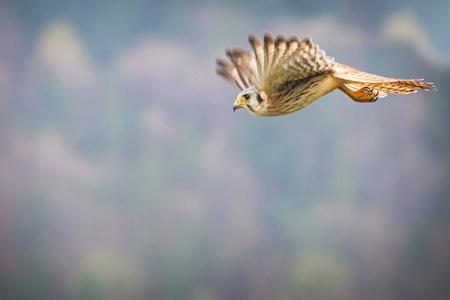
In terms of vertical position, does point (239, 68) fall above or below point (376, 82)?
above

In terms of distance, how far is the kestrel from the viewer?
940 mm

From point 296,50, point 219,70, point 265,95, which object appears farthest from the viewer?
point 219,70

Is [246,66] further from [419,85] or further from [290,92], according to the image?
[419,85]

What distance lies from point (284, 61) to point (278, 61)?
1cm

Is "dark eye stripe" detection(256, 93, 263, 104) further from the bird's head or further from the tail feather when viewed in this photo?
the tail feather

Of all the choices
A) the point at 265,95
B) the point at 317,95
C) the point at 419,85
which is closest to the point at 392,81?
the point at 419,85

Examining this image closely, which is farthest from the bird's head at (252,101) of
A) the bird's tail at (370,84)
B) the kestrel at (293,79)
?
the bird's tail at (370,84)

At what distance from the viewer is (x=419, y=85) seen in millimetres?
996

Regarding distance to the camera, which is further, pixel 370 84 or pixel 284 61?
pixel 370 84

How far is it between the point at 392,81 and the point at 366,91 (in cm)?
11

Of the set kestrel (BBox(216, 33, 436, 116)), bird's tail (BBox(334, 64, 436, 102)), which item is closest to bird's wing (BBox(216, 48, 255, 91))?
kestrel (BBox(216, 33, 436, 116))

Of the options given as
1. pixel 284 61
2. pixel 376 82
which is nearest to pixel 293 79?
pixel 284 61

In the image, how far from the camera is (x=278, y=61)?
97 centimetres

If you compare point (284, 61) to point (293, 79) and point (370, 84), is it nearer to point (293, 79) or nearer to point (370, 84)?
point (293, 79)
